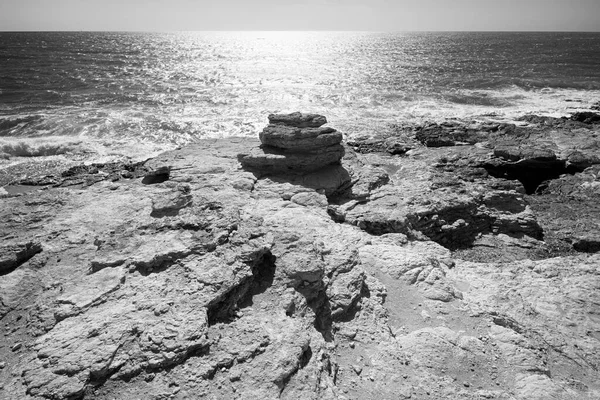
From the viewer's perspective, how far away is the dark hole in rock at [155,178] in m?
12.9

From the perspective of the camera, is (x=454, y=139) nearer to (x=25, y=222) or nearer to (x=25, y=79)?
(x=25, y=222)

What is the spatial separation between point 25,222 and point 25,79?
46920 mm

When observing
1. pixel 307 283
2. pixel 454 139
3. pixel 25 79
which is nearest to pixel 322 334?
pixel 307 283

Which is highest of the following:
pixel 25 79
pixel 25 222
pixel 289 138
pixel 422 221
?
pixel 25 79

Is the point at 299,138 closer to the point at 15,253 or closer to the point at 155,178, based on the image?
the point at 155,178

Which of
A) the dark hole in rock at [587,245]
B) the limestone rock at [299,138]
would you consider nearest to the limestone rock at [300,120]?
the limestone rock at [299,138]

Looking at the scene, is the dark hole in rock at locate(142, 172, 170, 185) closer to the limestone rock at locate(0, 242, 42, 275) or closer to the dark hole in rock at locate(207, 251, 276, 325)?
the limestone rock at locate(0, 242, 42, 275)

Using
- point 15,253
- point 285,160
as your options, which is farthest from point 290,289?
point 285,160

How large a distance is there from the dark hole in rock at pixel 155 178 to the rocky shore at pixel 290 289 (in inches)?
2.1

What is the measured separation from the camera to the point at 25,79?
43812 millimetres

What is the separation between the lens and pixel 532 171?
1686 centimetres

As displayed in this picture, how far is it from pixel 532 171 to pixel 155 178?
56.1 feet

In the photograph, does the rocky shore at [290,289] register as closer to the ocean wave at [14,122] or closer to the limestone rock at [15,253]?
the limestone rock at [15,253]

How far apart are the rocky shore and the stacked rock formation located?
0.06m
